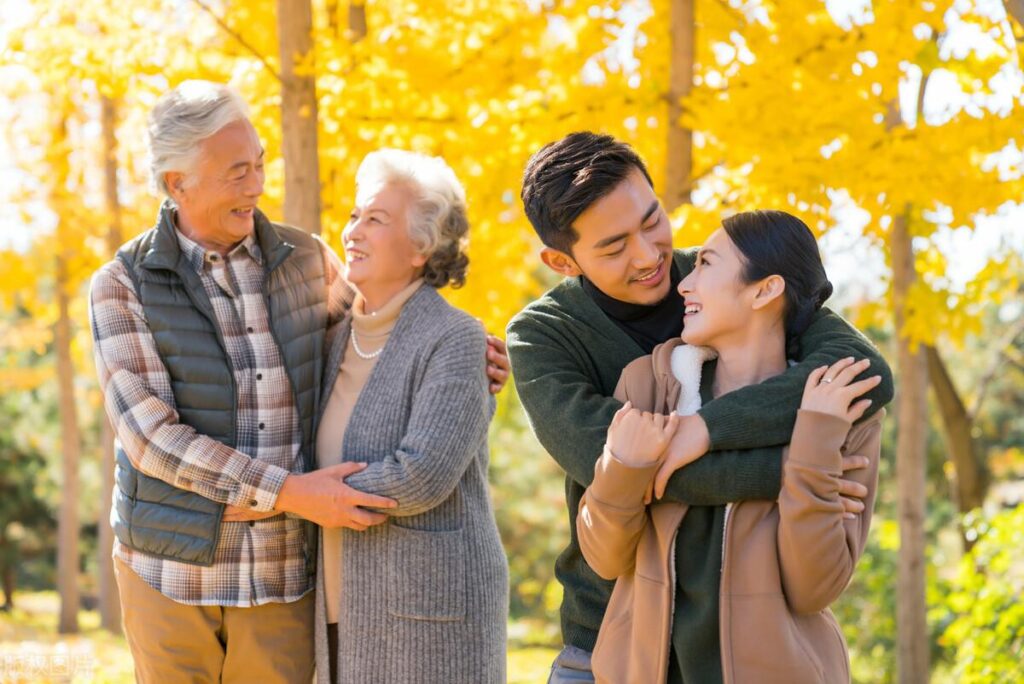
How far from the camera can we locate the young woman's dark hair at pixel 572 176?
221cm

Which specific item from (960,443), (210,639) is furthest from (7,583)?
(210,639)

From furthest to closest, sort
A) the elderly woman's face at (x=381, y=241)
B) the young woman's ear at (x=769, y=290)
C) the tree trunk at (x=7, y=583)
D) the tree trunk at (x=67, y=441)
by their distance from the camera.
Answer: the tree trunk at (x=7, y=583) → the tree trunk at (x=67, y=441) → the elderly woman's face at (x=381, y=241) → the young woman's ear at (x=769, y=290)

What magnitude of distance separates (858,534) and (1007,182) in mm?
3041

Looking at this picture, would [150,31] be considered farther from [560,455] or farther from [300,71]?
[560,455]

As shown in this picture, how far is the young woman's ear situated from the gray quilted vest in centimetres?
133

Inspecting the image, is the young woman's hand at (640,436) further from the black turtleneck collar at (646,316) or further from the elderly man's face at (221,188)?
the elderly man's face at (221,188)

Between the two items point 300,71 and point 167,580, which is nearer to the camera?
point 167,580

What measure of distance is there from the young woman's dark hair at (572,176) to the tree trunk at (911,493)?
13.5ft

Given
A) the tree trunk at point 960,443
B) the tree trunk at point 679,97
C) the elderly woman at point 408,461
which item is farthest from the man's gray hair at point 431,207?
the tree trunk at point 960,443

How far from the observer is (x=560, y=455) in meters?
2.07

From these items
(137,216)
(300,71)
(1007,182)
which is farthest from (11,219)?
(1007,182)

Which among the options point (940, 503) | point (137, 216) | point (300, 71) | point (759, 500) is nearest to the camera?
point (759, 500)

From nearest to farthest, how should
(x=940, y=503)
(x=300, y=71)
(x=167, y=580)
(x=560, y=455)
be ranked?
(x=560, y=455) < (x=167, y=580) < (x=300, y=71) < (x=940, y=503)

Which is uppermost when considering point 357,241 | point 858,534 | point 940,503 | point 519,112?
point 519,112
